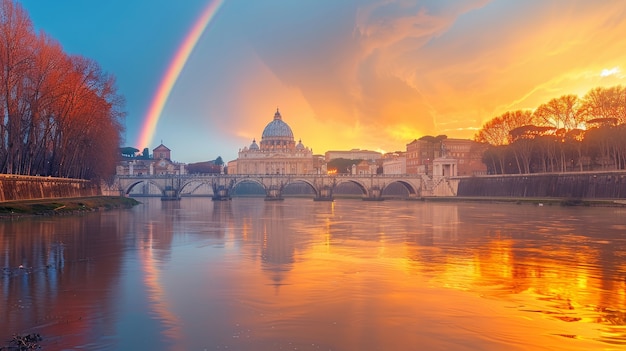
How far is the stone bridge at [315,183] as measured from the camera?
411 feet

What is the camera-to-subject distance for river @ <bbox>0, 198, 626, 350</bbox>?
1245 cm

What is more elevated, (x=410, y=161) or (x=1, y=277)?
(x=410, y=161)

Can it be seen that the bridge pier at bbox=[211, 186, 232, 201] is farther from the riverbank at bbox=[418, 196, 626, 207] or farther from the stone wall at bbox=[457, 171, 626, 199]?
the stone wall at bbox=[457, 171, 626, 199]

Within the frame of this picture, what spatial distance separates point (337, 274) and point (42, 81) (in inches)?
1485

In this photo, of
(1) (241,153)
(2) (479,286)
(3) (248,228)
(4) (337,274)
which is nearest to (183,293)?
(4) (337,274)

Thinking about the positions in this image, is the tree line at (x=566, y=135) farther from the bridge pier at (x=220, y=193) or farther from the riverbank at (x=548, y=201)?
the bridge pier at (x=220, y=193)

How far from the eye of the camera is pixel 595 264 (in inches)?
910

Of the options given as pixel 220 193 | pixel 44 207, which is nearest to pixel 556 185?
pixel 44 207

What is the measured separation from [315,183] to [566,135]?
55140 mm

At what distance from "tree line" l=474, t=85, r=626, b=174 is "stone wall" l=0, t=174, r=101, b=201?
6346 centimetres

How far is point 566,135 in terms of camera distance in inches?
3469

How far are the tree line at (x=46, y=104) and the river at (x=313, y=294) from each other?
19.1 metres

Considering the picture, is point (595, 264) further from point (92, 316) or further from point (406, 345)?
point (92, 316)

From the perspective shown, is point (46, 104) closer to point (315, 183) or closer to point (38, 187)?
point (38, 187)
